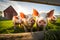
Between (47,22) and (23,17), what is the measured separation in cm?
35

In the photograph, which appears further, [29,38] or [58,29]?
[58,29]

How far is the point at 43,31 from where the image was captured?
8.48 ft

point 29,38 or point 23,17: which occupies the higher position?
point 23,17

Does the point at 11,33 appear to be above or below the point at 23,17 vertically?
below

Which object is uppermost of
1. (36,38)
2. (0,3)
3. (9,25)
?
(0,3)

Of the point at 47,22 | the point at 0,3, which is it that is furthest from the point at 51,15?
the point at 0,3

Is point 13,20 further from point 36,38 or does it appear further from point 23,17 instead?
point 36,38

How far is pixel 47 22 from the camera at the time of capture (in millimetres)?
2605

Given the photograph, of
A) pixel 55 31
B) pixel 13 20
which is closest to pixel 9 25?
pixel 13 20

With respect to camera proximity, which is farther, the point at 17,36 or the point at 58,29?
the point at 58,29

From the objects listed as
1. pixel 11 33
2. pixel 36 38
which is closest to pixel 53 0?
pixel 36 38

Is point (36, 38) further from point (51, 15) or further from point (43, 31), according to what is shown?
point (51, 15)

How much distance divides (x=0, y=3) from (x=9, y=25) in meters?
0.33

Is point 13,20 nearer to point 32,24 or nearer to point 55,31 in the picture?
point 32,24
